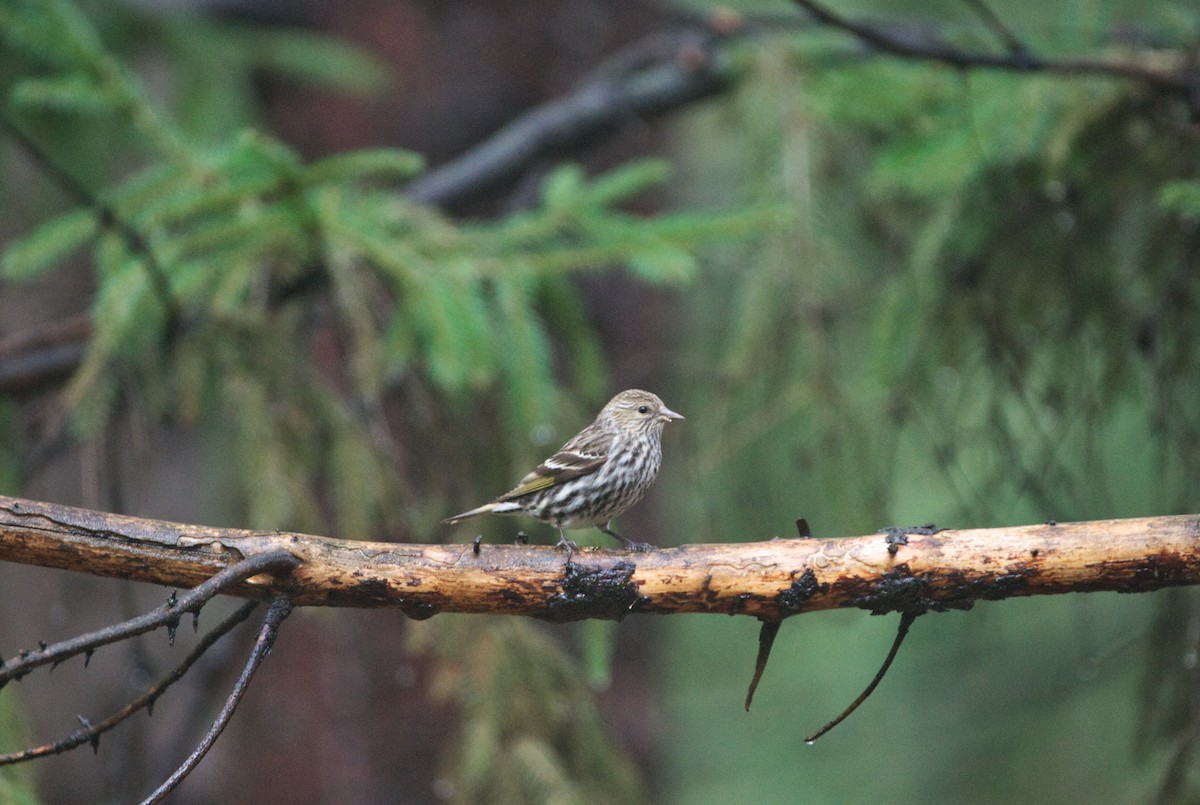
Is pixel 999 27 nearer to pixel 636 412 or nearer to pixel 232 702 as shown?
pixel 636 412

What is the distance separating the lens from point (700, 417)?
13.8ft

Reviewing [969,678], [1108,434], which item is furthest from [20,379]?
[1108,434]

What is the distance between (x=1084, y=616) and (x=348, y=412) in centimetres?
259

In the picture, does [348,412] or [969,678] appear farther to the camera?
[969,678]

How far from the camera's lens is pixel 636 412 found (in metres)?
3.54

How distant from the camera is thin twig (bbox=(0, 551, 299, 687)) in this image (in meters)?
1.80

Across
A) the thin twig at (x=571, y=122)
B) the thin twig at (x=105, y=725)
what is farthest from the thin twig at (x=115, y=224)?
the thin twig at (x=571, y=122)

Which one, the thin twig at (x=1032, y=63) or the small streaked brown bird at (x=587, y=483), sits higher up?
the thin twig at (x=1032, y=63)

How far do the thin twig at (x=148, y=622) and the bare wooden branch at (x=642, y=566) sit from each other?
0.29 ft

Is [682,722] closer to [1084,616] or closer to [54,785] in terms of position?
[54,785]

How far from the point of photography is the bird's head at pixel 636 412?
3.48 meters

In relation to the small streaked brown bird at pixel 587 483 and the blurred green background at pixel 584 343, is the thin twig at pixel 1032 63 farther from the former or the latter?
the small streaked brown bird at pixel 587 483

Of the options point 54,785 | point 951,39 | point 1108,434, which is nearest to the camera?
point 951,39

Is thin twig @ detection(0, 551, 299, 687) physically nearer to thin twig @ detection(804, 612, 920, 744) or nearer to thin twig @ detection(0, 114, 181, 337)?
thin twig @ detection(804, 612, 920, 744)
